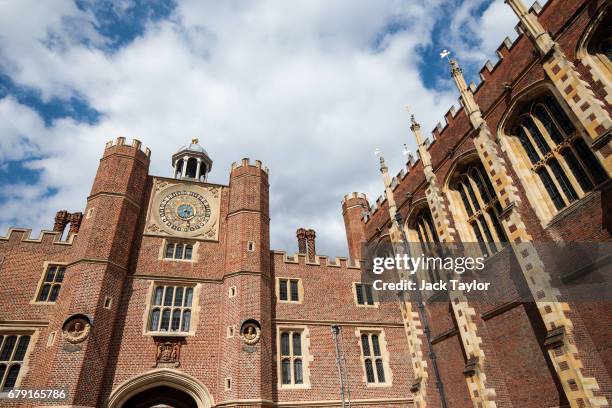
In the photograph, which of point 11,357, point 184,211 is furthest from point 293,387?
point 11,357

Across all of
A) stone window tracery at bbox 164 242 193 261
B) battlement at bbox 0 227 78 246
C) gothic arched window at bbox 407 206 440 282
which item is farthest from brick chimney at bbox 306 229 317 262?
battlement at bbox 0 227 78 246

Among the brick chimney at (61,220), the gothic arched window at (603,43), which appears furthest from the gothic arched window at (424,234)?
the brick chimney at (61,220)

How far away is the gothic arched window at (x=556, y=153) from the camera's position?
1092 cm

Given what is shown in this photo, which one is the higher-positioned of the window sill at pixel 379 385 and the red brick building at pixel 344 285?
the red brick building at pixel 344 285

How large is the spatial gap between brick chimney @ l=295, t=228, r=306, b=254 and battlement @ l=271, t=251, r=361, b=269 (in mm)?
2922

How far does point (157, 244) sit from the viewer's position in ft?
55.7

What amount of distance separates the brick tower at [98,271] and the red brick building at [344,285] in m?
0.06

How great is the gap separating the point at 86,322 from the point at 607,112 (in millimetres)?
18315

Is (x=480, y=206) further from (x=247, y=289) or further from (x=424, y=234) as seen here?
(x=247, y=289)

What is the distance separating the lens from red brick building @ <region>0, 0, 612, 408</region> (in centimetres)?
1098

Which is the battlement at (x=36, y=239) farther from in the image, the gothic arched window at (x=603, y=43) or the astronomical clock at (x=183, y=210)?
the gothic arched window at (x=603, y=43)

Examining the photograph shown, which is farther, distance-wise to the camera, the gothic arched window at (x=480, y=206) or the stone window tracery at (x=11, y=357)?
the gothic arched window at (x=480, y=206)

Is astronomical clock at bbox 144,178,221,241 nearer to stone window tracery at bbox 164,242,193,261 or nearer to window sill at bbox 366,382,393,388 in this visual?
stone window tracery at bbox 164,242,193,261

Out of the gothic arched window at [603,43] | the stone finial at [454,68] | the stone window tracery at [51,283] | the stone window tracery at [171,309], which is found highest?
the stone finial at [454,68]
